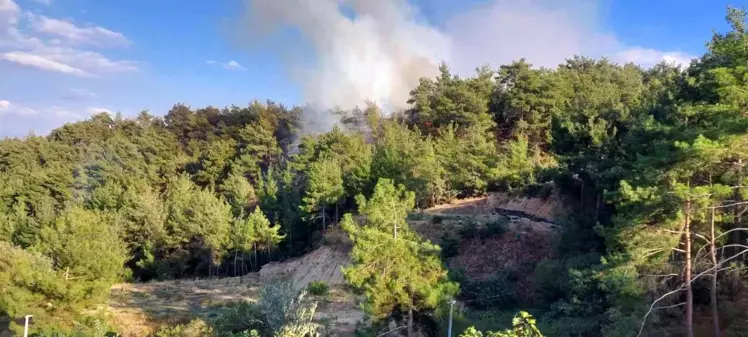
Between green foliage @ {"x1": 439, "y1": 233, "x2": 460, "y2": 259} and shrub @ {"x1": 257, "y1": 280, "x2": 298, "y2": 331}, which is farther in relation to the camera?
green foliage @ {"x1": 439, "y1": 233, "x2": 460, "y2": 259}

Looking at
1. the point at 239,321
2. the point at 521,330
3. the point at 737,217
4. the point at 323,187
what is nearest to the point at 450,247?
the point at 323,187

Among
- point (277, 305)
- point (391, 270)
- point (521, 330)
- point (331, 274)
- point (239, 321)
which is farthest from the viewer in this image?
point (331, 274)

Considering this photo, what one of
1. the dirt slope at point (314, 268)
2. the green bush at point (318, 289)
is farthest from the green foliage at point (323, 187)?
the green bush at point (318, 289)

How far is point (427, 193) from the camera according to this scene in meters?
39.0

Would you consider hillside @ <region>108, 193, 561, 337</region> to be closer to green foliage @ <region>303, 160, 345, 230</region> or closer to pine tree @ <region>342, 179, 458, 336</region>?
green foliage @ <region>303, 160, 345, 230</region>

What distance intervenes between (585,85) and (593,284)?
113ft

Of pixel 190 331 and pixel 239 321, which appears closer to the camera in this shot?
pixel 190 331

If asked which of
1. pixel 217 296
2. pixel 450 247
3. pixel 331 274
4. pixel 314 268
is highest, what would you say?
pixel 450 247

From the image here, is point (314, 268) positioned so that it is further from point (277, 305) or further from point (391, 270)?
point (391, 270)

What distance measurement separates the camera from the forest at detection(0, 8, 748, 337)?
14594 mm

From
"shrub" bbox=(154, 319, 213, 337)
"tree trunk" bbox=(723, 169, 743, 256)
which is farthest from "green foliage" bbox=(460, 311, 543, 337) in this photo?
"shrub" bbox=(154, 319, 213, 337)

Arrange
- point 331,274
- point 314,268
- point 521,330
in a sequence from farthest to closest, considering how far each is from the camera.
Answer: point 314,268, point 331,274, point 521,330

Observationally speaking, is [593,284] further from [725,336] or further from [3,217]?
[3,217]

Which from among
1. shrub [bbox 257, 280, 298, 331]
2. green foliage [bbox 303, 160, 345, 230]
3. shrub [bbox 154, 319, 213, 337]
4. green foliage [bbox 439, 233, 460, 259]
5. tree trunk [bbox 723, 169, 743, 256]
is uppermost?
green foliage [bbox 303, 160, 345, 230]
